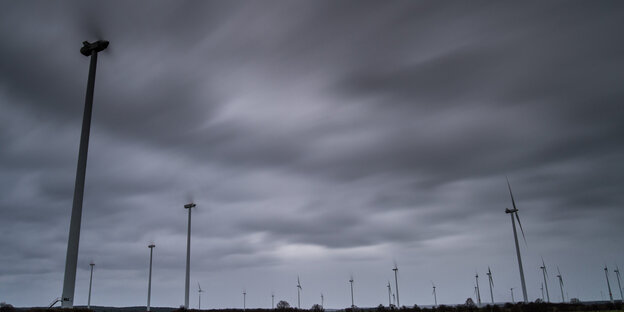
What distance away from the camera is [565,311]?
196 feet

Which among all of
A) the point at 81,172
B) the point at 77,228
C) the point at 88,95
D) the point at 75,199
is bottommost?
the point at 77,228

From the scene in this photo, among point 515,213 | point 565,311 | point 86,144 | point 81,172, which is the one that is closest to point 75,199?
point 81,172

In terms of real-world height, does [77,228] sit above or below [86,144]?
below

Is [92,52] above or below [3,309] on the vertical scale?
above

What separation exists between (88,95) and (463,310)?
54.5 metres

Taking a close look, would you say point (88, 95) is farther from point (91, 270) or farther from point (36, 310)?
point (91, 270)

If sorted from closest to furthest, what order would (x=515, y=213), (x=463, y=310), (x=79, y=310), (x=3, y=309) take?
(x=79, y=310) < (x=463, y=310) < (x=3, y=309) < (x=515, y=213)

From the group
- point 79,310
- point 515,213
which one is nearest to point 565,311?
point 515,213

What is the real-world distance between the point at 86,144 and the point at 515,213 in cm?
8345

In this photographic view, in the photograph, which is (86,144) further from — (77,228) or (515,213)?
(515,213)

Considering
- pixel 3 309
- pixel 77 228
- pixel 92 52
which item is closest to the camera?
pixel 77 228

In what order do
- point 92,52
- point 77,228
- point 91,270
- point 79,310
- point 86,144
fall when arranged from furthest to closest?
1. point 91,270
2. point 92,52
3. point 86,144
4. point 77,228
5. point 79,310

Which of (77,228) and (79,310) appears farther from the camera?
(77,228)

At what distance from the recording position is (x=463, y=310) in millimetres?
64375
